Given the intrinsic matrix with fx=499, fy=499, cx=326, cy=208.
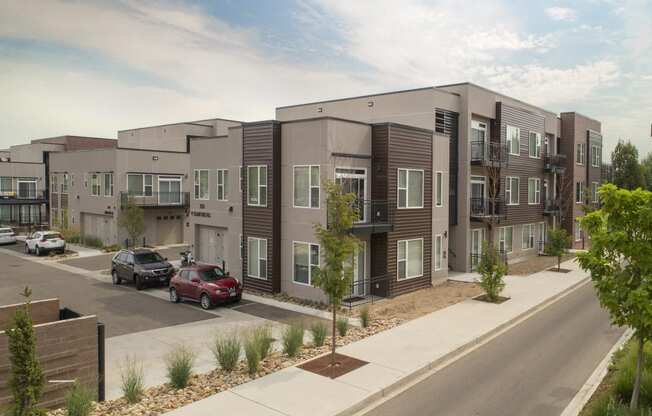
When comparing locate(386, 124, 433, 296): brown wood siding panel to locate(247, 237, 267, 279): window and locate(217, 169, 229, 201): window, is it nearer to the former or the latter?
locate(247, 237, 267, 279): window

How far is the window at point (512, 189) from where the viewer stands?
33.1 meters

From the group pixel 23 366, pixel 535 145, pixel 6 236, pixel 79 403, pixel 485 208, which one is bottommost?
pixel 79 403

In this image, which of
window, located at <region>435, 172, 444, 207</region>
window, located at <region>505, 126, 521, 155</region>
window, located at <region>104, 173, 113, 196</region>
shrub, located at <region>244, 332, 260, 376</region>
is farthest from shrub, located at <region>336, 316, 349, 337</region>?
window, located at <region>104, 173, 113, 196</region>

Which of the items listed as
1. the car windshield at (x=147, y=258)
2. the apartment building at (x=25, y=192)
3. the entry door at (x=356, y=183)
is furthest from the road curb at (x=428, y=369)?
the apartment building at (x=25, y=192)

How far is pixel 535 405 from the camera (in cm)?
1054

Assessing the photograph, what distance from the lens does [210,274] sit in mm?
20875

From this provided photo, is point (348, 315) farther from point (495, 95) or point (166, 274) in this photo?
point (495, 95)

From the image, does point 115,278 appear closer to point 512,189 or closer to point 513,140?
point 512,189

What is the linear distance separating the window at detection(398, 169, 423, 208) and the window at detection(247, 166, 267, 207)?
6108mm

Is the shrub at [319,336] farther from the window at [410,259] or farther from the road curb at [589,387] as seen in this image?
the window at [410,259]

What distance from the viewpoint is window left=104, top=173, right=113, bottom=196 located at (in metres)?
38.9

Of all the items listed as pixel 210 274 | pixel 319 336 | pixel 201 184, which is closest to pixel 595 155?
pixel 201 184

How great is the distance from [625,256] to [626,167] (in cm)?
6710

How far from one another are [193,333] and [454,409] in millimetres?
9402
